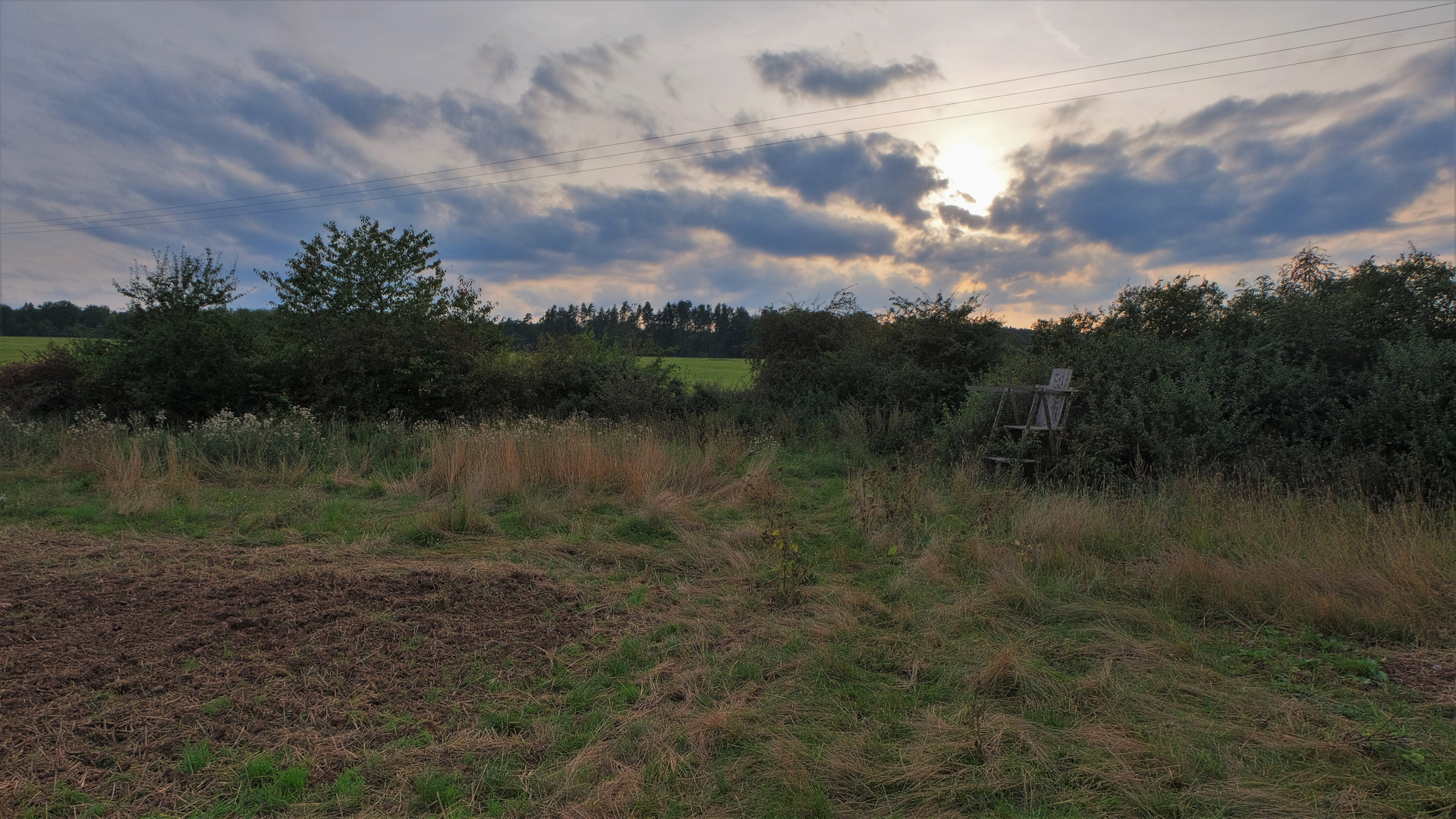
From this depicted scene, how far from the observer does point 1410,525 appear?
5598mm

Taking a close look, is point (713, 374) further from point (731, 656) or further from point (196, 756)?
point (196, 756)

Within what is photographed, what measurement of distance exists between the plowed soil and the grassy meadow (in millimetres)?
20

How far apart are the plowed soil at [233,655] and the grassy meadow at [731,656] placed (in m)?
0.02

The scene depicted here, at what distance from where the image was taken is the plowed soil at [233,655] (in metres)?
2.92

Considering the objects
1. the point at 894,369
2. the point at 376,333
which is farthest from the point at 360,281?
the point at 894,369

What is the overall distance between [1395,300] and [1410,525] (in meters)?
5.38

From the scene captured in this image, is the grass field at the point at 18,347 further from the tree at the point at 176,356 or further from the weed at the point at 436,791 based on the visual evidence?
the weed at the point at 436,791

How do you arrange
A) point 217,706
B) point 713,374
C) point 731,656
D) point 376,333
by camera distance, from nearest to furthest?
point 217,706, point 731,656, point 376,333, point 713,374

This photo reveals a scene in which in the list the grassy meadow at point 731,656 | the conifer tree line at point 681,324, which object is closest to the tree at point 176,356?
the grassy meadow at point 731,656

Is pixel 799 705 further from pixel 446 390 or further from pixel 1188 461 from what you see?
pixel 446 390

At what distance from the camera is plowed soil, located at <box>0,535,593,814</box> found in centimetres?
292

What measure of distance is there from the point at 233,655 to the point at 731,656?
107 inches

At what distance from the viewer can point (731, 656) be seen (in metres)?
4.01

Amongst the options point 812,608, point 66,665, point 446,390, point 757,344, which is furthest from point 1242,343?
point 446,390
